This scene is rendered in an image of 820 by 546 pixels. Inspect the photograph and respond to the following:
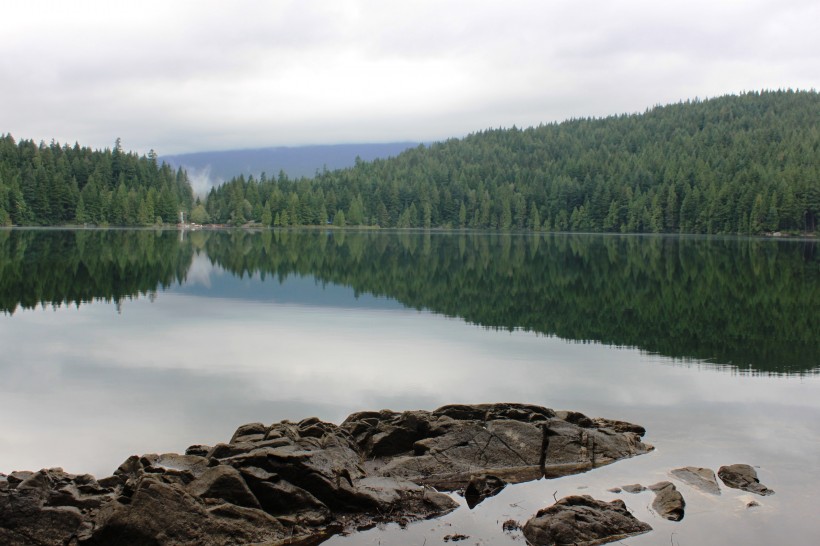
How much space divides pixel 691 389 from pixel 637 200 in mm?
173101

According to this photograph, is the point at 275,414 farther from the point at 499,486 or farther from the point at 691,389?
the point at 691,389

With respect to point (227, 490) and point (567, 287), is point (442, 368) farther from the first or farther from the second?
point (567, 287)

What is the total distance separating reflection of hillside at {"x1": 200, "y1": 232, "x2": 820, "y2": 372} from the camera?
31562 millimetres

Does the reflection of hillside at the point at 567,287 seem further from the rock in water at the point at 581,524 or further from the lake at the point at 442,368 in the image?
the rock in water at the point at 581,524

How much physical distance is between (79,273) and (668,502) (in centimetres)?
4894

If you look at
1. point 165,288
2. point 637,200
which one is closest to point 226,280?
point 165,288

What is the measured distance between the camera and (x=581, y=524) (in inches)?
514

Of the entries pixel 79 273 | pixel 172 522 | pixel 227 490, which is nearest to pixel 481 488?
pixel 227 490

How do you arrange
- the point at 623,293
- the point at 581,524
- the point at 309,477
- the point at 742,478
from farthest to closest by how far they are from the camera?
the point at 623,293 → the point at 742,478 → the point at 309,477 → the point at 581,524

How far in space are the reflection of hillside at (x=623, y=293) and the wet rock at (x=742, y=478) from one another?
444 inches

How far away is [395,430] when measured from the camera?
17031mm

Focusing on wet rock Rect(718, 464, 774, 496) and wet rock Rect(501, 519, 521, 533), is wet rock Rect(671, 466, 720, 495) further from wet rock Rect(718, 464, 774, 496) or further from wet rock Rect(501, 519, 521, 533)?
wet rock Rect(501, 519, 521, 533)

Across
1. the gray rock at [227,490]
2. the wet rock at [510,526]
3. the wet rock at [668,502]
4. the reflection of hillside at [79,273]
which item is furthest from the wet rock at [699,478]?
the reflection of hillside at [79,273]

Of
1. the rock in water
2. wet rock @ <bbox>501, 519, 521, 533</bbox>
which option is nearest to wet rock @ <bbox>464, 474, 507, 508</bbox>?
wet rock @ <bbox>501, 519, 521, 533</bbox>
